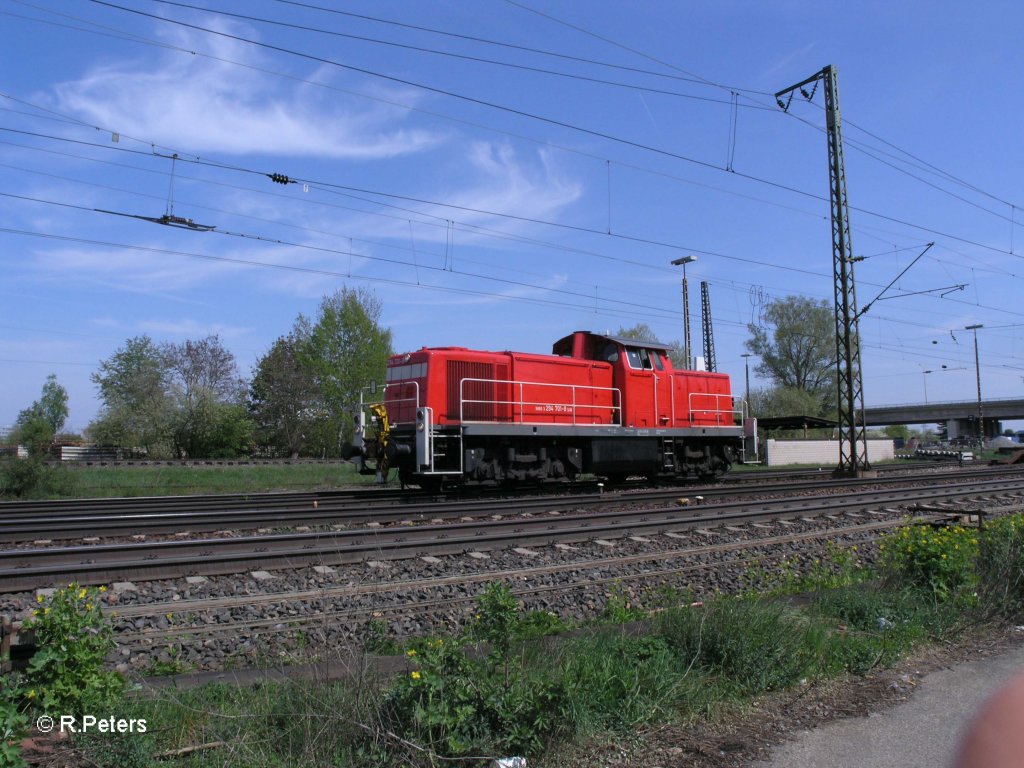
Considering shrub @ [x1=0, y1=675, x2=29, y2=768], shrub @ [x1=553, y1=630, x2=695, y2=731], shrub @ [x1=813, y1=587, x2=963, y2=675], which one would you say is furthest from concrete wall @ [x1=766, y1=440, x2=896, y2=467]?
shrub @ [x1=0, y1=675, x2=29, y2=768]

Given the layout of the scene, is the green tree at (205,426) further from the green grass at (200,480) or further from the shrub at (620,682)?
the shrub at (620,682)

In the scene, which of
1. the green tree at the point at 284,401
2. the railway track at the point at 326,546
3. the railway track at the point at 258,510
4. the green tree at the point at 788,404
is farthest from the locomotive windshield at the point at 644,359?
the green tree at the point at 284,401

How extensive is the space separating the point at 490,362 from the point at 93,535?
854 cm

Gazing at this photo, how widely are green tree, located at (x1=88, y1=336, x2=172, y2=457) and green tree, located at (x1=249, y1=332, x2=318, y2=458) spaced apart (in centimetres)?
777

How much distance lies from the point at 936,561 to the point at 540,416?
10.9m

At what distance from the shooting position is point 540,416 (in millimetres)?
16844

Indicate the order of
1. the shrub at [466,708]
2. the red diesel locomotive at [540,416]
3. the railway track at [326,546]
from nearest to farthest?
the shrub at [466,708] → the railway track at [326,546] → the red diesel locomotive at [540,416]

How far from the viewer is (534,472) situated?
16.5 m

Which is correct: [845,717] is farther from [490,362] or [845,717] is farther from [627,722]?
[490,362]

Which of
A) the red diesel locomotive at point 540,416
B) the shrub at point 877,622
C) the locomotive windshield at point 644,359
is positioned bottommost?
the shrub at point 877,622

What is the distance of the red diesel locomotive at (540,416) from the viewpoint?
1539 centimetres

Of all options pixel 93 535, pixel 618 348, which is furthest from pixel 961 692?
pixel 618 348

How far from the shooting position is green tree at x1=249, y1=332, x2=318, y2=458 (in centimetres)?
5872

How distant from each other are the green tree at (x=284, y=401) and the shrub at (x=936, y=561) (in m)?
53.5
